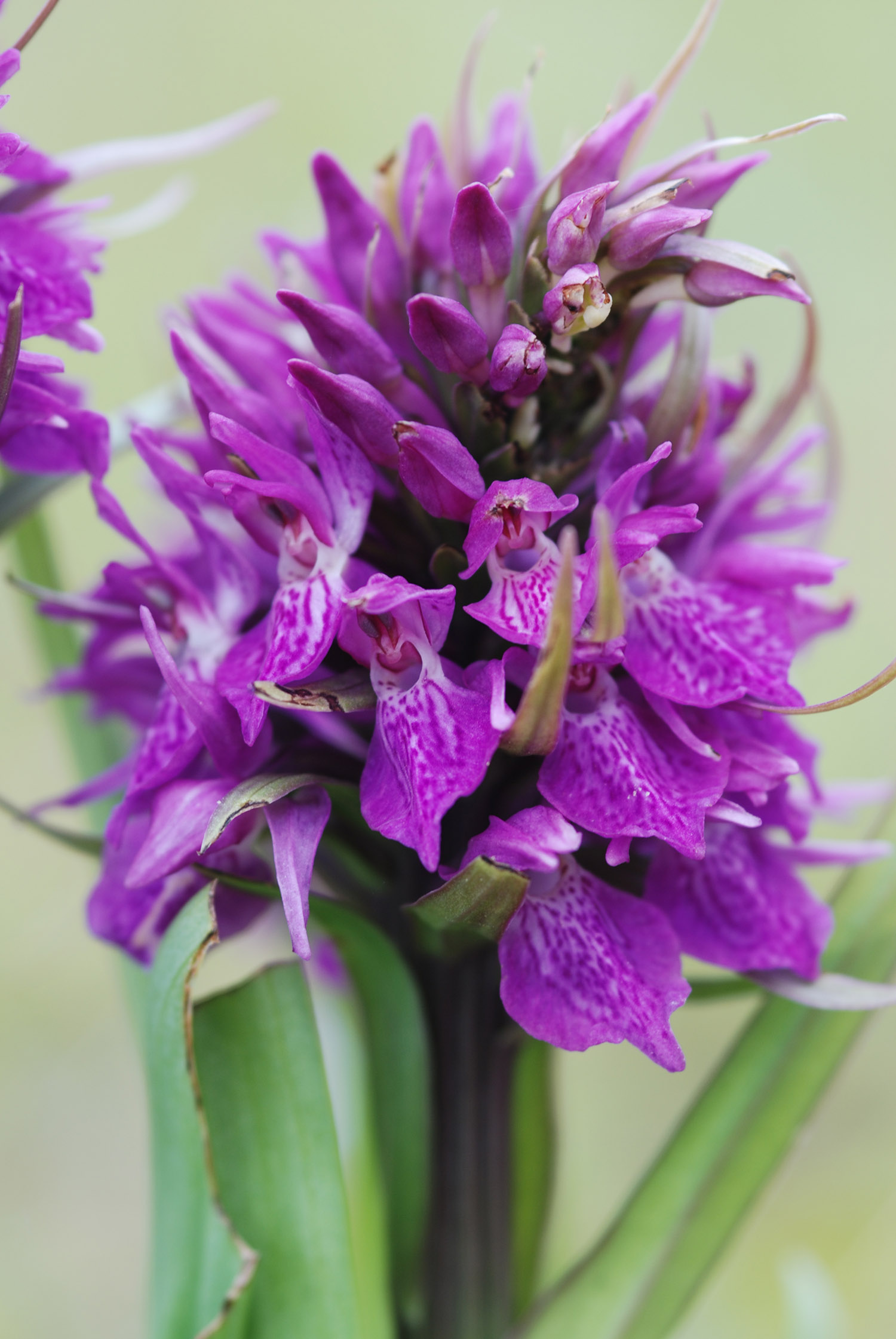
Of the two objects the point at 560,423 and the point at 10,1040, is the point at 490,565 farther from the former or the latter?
the point at 10,1040

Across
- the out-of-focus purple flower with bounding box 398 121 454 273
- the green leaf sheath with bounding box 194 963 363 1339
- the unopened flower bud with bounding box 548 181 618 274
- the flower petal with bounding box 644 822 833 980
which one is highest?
the unopened flower bud with bounding box 548 181 618 274

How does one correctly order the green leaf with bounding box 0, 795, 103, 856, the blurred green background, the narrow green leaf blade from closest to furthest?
the narrow green leaf blade, the green leaf with bounding box 0, 795, 103, 856, the blurred green background

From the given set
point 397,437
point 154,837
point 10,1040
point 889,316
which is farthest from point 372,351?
point 889,316

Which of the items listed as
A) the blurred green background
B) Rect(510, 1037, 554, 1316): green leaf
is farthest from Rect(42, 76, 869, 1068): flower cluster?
the blurred green background

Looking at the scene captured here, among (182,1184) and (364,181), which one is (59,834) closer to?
(182,1184)

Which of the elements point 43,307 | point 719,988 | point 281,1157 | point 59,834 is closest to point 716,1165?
point 719,988

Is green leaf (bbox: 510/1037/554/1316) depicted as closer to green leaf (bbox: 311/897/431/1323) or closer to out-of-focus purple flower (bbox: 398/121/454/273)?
green leaf (bbox: 311/897/431/1323)
